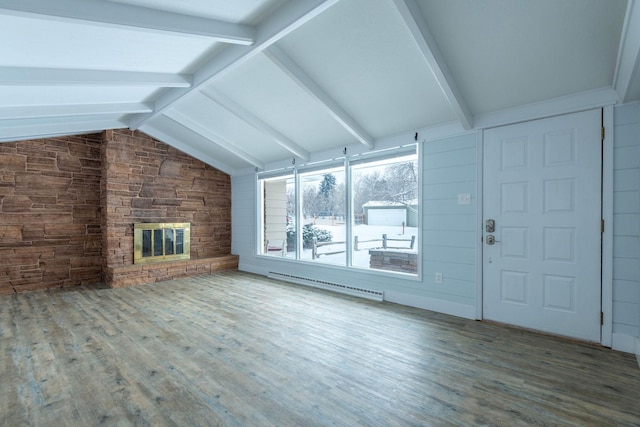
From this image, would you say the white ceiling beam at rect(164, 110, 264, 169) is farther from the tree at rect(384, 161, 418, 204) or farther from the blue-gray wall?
the tree at rect(384, 161, 418, 204)

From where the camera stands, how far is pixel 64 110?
13.2 ft

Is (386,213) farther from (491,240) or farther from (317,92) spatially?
(317,92)

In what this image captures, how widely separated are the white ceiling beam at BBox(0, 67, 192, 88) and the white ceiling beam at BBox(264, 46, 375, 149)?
4.20 ft

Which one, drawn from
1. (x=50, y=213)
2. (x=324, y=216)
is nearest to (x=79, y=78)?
(x=50, y=213)

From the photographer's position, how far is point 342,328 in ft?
10.7

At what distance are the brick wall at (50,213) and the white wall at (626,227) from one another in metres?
7.27

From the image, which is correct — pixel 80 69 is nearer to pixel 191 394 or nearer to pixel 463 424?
pixel 191 394

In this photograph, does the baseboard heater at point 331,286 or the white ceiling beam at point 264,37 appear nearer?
the white ceiling beam at point 264,37

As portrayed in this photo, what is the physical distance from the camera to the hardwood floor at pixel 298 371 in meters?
1.88

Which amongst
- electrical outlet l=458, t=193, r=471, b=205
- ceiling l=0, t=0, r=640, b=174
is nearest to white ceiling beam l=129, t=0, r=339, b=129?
ceiling l=0, t=0, r=640, b=174

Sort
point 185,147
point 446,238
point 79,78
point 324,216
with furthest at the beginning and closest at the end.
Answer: point 185,147 → point 324,216 → point 446,238 → point 79,78

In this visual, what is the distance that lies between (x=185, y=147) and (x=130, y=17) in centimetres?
430

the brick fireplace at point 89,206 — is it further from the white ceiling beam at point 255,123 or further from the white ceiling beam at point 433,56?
the white ceiling beam at point 433,56

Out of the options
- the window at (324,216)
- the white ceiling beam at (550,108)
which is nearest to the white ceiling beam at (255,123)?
the window at (324,216)
